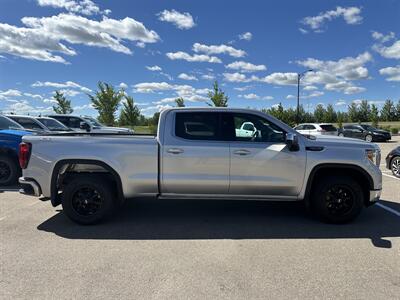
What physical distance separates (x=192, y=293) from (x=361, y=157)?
3.41 metres

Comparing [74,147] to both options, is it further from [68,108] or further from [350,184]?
[68,108]

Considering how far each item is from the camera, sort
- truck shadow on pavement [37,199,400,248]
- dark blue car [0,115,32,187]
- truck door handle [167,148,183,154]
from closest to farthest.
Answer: truck shadow on pavement [37,199,400,248]
truck door handle [167,148,183,154]
dark blue car [0,115,32,187]

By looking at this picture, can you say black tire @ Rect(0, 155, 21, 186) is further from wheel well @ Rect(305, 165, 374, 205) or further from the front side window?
wheel well @ Rect(305, 165, 374, 205)

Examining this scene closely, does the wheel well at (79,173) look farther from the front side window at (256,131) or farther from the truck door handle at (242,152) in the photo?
the front side window at (256,131)

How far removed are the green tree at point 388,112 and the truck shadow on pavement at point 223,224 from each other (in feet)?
290

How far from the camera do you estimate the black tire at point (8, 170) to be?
8047mm

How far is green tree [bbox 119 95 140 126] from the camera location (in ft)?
129

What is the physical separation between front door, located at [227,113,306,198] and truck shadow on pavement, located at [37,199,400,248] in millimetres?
538

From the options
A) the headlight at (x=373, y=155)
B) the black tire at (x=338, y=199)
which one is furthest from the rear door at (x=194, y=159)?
the headlight at (x=373, y=155)

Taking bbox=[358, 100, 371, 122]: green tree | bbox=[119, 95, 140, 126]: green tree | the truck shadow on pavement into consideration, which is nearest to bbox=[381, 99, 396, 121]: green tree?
bbox=[358, 100, 371, 122]: green tree

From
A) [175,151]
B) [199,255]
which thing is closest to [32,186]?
[175,151]

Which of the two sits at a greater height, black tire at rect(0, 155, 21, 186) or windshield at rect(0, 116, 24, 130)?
windshield at rect(0, 116, 24, 130)

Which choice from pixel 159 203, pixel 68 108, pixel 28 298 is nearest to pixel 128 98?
pixel 68 108

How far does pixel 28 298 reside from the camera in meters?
3.12
